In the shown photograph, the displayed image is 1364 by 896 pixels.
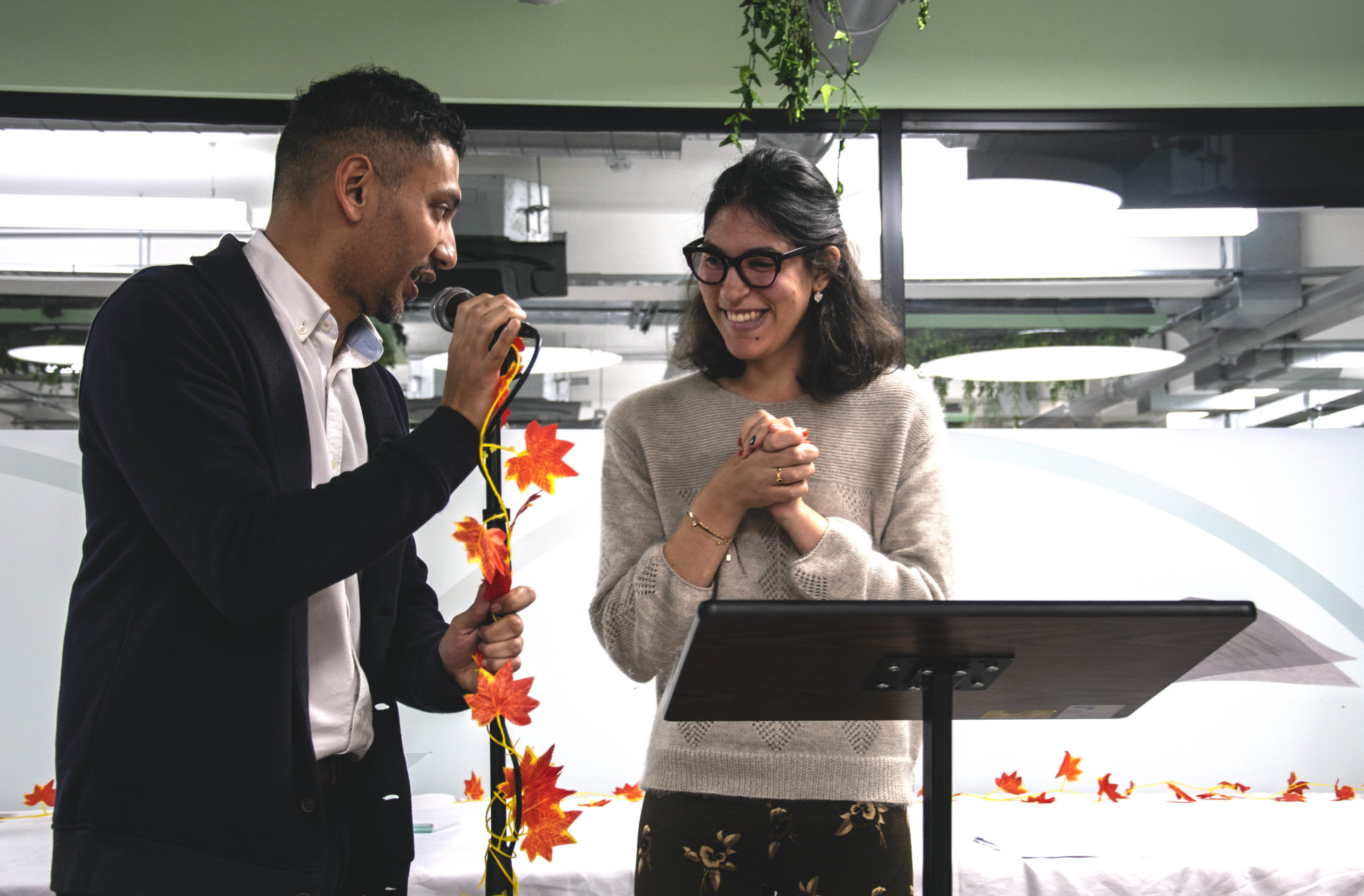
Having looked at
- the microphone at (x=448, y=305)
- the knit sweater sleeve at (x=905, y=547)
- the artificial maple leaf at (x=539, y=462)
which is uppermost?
the microphone at (x=448, y=305)

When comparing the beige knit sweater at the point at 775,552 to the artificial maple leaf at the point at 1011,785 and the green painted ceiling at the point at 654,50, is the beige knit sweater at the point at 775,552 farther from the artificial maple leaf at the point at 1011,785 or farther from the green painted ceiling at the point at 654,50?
the green painted ceiling at the point at 654,50

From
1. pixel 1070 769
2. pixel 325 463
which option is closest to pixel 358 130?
pixel 325 463

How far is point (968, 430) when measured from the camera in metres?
3.43

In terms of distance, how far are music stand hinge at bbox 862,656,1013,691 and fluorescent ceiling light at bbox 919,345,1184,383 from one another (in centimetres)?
240

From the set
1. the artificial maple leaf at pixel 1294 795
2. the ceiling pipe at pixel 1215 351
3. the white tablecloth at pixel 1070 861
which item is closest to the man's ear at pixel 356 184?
the white tablecloth at pixel 1070 861

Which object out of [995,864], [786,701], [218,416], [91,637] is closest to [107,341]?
Result: [218,416]

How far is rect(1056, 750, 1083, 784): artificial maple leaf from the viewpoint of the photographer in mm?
3191

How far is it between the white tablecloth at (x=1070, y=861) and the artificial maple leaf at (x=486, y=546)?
1.40m

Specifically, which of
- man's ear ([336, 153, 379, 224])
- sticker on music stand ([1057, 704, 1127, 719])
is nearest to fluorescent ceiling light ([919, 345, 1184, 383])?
sticker on music stand ([1057, 704, 1127, 719])

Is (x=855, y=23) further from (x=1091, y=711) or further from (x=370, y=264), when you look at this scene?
(x=1091, y=711)

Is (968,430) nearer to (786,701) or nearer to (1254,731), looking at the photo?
(1254,731)

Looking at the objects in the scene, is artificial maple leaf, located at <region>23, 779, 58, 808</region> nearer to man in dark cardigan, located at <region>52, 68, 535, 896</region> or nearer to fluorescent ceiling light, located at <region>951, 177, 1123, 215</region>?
man in dark cardigan, located at <region>52, 68, 535, 896</region>

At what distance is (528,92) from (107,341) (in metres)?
2.51

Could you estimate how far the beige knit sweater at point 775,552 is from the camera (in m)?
1.52
